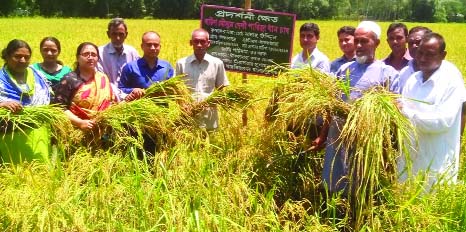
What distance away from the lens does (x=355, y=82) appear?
3.78m

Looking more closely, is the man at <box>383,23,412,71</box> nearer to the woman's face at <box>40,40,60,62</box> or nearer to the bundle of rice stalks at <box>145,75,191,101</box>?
the bundle of rice stalks at <box>145,75,191,101</box>

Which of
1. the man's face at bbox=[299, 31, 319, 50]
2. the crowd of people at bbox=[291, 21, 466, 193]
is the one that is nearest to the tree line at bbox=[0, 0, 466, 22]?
the man's face at bbox=[299, 31, 319, 50]

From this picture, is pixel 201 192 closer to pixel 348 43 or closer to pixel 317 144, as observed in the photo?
pixel 317 144

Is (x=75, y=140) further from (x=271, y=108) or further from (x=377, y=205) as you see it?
(x=377, y=205)

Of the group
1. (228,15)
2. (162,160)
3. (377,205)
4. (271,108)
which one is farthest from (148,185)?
(228,15)

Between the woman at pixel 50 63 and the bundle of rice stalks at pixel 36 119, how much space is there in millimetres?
760

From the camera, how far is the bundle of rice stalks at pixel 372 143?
10.4ft

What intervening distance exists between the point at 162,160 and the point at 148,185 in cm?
38

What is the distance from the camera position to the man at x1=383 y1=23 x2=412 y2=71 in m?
4.84

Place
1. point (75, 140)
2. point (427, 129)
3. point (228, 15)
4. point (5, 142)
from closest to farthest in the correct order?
1. point (427, 129)
2. point (5, 142)
3. point (75, 140)
4. point (228, 15)

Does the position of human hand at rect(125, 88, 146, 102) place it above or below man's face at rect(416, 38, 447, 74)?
below

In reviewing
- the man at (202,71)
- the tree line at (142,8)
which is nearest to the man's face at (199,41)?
the man at (202,71)

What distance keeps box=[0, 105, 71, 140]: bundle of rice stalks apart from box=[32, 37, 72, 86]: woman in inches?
29.9

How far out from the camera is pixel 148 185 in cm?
366
